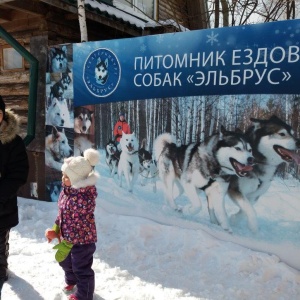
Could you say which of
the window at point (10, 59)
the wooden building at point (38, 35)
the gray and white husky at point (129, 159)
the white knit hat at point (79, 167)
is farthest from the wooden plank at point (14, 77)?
the white knit hat at point (79, 167)

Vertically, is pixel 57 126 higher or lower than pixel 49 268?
higher

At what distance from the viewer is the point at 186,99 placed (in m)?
3.91

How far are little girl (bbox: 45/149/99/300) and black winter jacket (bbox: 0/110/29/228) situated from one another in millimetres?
331

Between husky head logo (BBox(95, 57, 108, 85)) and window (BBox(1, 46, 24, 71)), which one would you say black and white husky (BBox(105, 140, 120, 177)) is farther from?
window (BBox(1, 46, 24, 71))

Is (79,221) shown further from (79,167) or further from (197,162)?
(197,162)

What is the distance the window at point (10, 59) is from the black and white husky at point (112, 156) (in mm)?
2458

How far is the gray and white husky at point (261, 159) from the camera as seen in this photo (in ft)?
11.0

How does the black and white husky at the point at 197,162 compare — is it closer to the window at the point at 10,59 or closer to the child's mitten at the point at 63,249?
the child's mitten at the point at 63,249

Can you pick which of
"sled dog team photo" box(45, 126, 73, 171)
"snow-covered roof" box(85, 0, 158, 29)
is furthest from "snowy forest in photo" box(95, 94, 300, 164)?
"snow-covered roof" box(85, 0, 158, 29)

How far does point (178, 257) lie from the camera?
361 cm

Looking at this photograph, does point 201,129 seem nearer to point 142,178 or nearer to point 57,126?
point 142,178

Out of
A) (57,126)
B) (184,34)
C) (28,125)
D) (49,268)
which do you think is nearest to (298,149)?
(184,34)

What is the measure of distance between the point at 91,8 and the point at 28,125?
6.66 feet

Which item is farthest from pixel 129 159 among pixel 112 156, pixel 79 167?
pixel 79 167
